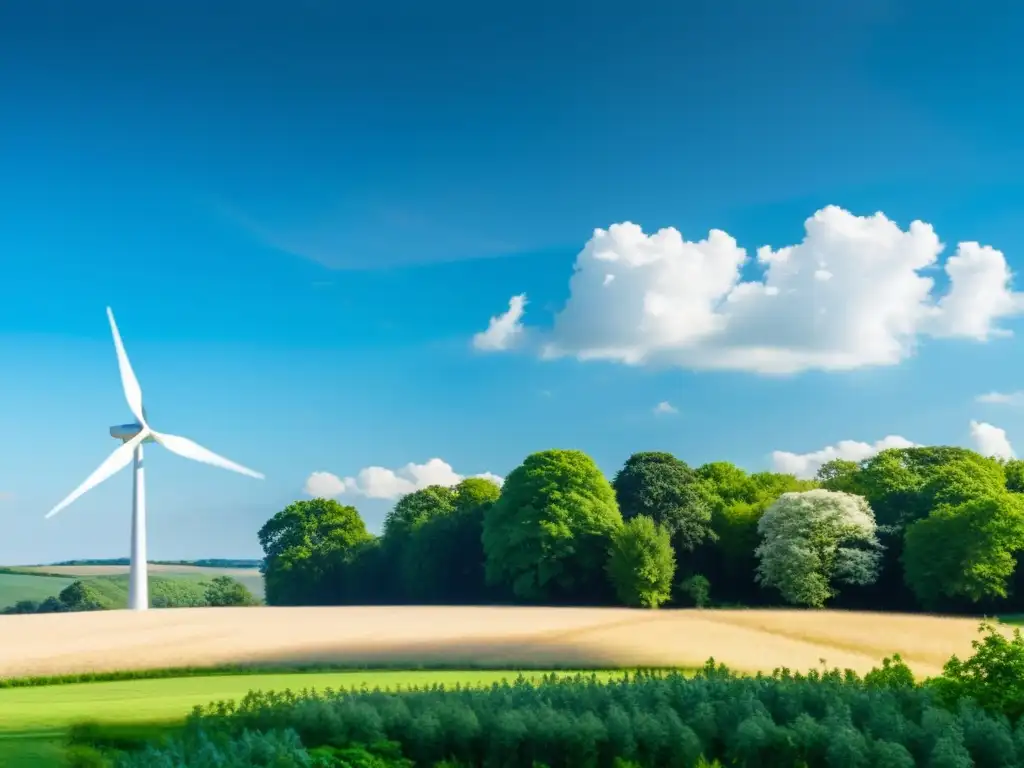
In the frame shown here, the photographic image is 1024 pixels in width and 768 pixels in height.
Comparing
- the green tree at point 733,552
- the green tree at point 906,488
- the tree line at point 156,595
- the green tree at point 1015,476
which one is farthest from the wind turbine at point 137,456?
the green tree at point 1015,476

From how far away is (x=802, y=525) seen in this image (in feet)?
251

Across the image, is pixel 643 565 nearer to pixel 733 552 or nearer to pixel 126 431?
pixel 733 552

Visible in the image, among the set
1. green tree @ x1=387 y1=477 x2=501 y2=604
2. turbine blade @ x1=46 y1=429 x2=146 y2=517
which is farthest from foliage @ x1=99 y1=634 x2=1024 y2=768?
green tree @ x1=387 y1=477 x2=501 y2=604

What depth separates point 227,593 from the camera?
11200 centimetres

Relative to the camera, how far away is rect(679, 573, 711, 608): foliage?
77125mm

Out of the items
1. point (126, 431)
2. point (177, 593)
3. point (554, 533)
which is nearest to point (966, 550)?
point (554, 533)

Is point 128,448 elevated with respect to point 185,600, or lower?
elevated

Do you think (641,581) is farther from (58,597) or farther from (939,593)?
(58,597)

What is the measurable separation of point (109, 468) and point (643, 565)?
37.4 metres

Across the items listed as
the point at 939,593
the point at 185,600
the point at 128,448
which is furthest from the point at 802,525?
the point at 185,600

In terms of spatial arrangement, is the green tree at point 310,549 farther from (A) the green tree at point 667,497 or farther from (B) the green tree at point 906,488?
(B) the green tree at point 906,488

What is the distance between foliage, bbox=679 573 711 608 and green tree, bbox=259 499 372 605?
3336 centimetres

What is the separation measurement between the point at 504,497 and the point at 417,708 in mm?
68640

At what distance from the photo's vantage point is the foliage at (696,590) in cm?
7712
